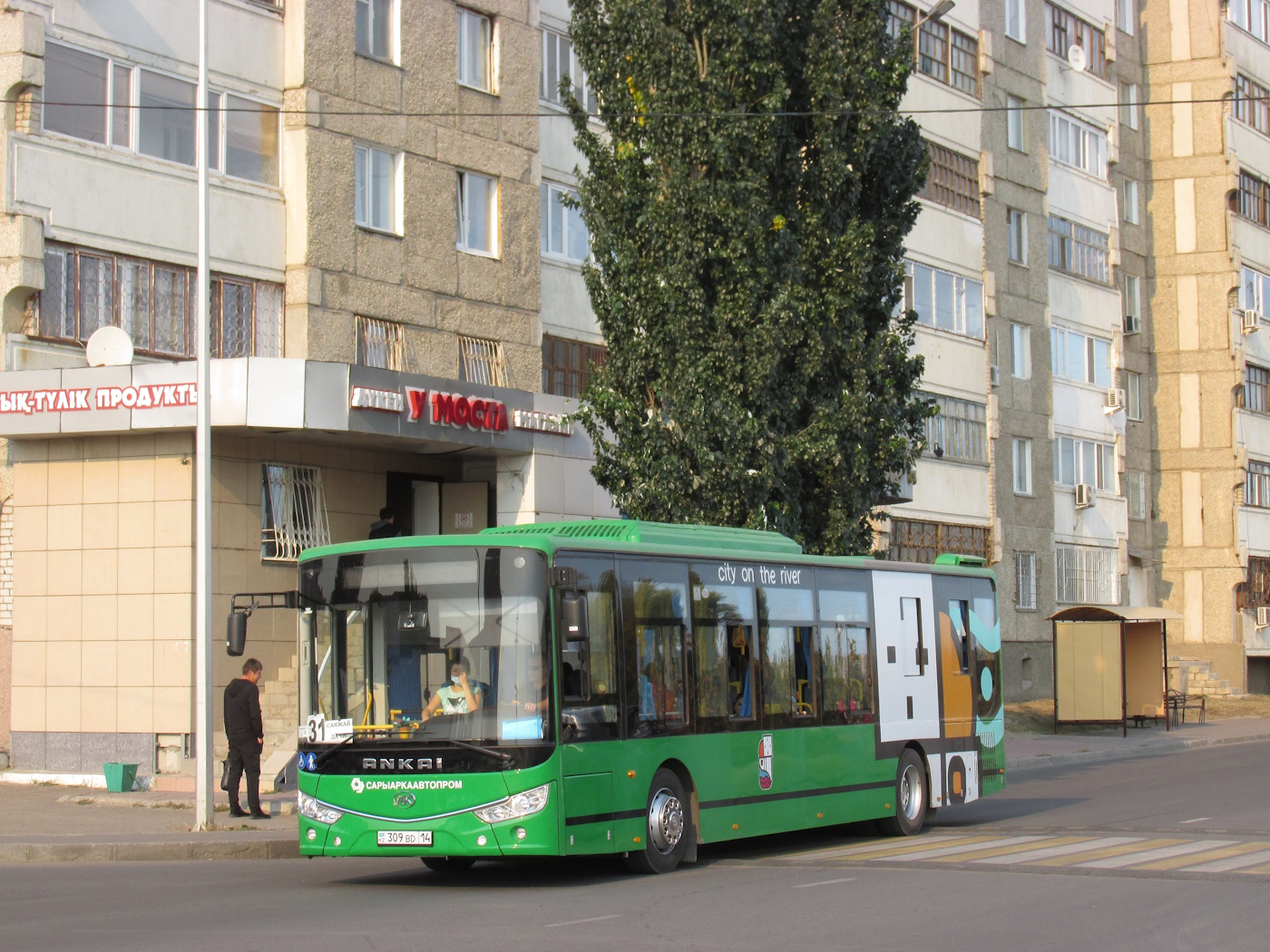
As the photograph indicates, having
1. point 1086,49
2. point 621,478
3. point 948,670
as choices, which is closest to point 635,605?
point 948,670

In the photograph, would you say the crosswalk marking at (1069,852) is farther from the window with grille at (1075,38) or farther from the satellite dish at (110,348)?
the window with grille at (1075,38)

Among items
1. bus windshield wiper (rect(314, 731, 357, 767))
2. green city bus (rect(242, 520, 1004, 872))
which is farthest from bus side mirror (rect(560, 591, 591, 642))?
bus windshield wiper (rect(314, 731, 357, 767))

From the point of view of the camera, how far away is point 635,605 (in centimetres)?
1360

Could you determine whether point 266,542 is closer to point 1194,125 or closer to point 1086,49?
point 1086,49

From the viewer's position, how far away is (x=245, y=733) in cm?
1770

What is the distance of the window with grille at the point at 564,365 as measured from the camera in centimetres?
2961

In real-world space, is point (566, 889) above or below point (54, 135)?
below

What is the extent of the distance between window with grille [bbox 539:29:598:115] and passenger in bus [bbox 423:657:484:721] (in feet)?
61.5

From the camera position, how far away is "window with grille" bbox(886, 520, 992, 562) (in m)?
39.9

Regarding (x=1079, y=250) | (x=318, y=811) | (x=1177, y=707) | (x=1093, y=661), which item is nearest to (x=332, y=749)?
(x=318, y=811)

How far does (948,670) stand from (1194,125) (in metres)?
42.8

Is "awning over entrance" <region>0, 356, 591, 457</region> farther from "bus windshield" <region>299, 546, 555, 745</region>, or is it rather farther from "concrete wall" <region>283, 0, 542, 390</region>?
"bus windshield" <region>299, 546, 555, 745</region>

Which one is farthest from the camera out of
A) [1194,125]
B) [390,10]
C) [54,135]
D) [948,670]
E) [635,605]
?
[1194,125]

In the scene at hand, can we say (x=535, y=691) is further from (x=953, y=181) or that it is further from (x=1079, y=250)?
(x=1079, y=250)
